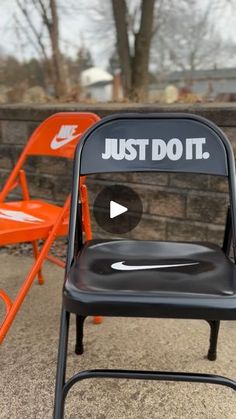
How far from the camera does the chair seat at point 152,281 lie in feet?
3.66

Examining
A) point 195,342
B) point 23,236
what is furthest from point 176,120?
point 195,342

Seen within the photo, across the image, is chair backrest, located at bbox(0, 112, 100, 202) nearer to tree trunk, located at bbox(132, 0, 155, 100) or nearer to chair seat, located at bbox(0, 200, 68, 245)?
chair seat, located at bbox(0, 200, 68, 245)

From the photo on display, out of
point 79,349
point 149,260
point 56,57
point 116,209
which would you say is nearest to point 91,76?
point 56,57

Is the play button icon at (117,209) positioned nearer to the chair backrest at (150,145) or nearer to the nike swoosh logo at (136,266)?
the chair backrest at (150,145)

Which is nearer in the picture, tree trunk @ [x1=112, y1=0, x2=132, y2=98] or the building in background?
the building in background

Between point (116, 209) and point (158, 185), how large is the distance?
0.38 m

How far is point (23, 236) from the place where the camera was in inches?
65.1

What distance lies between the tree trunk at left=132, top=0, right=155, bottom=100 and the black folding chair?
393 cm

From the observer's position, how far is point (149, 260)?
1441 millimetres

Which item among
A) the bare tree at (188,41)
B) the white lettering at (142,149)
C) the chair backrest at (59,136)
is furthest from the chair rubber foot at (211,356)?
the bare tree at (188,41)

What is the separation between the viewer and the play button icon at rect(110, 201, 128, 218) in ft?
8.70

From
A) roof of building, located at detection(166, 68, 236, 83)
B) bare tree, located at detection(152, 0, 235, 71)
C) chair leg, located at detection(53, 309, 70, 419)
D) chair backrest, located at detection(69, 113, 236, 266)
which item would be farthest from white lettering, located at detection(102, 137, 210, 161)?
roof of building, located at detection(166, 68, 236, 83)

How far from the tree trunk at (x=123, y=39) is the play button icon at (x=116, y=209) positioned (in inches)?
116

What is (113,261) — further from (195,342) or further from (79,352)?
(195,342)
